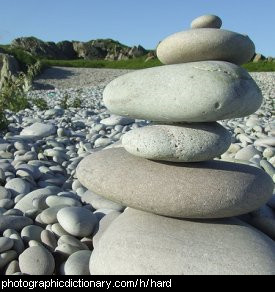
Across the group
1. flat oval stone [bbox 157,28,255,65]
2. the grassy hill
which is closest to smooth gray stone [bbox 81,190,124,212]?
flat oval stone [bbox 157,28,255,65]

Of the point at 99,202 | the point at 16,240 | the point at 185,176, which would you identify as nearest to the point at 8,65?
the point at 99,202

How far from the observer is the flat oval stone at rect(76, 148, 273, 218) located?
2908 mm

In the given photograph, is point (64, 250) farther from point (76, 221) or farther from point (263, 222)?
point (263, 222)

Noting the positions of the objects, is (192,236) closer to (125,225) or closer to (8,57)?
(125,225)

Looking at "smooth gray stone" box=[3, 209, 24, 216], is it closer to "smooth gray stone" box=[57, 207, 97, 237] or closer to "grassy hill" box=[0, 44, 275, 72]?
"smooth gray stone" box=[57, 207, 97, 237]

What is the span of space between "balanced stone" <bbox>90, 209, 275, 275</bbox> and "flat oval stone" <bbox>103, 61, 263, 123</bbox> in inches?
29.8

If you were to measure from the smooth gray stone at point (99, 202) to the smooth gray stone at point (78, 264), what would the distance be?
854 millimetres

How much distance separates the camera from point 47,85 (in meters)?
23.3

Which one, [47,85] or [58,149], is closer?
[58,149]

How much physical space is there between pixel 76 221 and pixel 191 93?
4.51 ft

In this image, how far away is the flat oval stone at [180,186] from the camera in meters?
2.91

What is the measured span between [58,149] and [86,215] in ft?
9.91

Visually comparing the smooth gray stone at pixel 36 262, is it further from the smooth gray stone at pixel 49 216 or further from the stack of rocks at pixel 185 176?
the smooth gray stone at pixel 49 216
